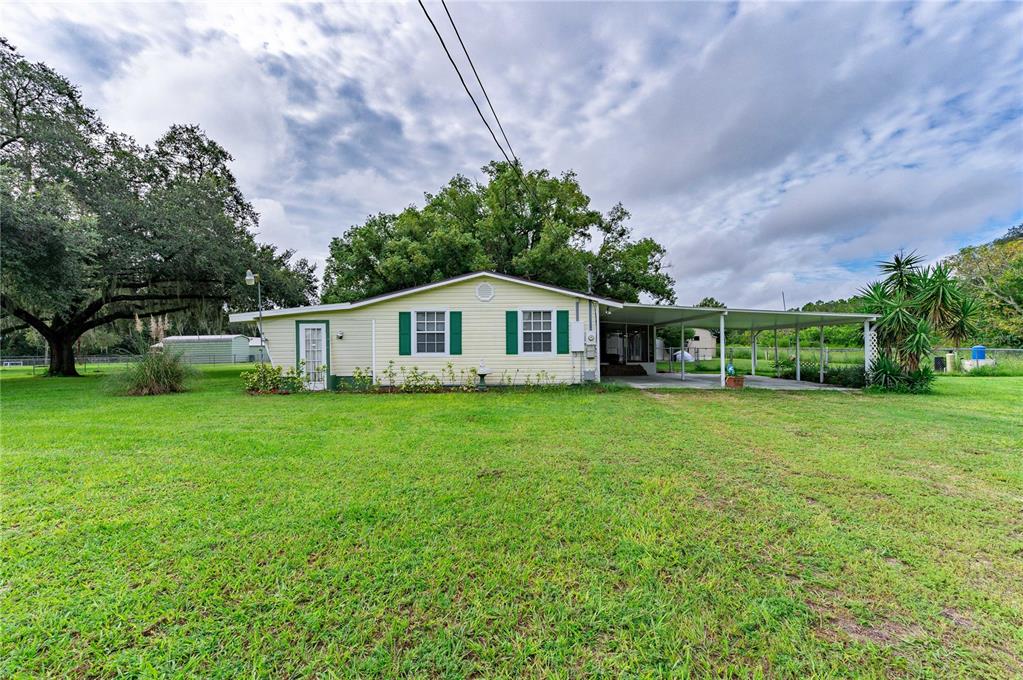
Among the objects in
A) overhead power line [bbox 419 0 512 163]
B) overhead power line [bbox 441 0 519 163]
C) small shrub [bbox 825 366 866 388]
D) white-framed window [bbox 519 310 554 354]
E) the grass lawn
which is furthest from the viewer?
small shrub [bbox 825 366 866 388]

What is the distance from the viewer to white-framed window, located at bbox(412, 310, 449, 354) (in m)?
10.7

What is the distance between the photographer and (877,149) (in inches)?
471

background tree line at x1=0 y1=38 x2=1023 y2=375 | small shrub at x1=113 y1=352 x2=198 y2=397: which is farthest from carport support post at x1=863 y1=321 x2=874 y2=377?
small shrub at x1=113 y1=352 x2=198 y2=397

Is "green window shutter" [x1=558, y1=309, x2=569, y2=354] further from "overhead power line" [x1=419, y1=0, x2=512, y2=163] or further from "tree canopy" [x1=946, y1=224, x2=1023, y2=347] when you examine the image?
"tree canopy" [x1=946, y1=224, x2=1023, y2=347]

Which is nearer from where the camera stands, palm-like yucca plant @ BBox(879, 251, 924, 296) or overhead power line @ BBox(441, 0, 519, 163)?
overhead power line @ BBox(441, 0, 519, 163)

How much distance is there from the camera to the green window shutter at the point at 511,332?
420 inches

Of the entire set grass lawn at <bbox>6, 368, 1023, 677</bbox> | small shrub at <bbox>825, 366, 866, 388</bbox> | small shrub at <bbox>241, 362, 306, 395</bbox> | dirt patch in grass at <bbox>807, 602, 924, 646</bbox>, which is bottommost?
dirt patch in grass at <bbox>807, 602, 924, 646</bbox>

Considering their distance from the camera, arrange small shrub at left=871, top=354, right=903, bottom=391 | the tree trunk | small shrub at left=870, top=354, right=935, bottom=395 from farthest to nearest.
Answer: the tree trunk, small shrub at left=871, top=354, right=903, bottom=391, small shrub at left=870, top=354, right=935, bottom=395

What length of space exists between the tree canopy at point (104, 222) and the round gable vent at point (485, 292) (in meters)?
10.4

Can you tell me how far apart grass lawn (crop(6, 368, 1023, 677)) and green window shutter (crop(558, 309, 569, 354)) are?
18.9 ft

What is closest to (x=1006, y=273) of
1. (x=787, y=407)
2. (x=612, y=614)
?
(x=787, y=407)

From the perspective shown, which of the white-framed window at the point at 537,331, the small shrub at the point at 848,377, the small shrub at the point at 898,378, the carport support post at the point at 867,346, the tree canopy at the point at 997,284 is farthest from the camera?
the tree canopy at the point at 997,284

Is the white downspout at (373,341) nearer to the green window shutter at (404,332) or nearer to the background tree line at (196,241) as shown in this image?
the green window shutter at (404,332)

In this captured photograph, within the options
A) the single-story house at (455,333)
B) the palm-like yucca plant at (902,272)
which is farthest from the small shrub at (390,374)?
the palm-like yucca plant at (902,272)
